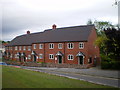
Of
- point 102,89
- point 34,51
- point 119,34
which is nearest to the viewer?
point 102,89

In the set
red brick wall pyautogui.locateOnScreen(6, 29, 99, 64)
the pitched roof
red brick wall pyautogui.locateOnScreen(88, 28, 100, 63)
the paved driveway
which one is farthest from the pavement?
the pitched roof

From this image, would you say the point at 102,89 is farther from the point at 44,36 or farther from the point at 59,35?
the point at 44,36

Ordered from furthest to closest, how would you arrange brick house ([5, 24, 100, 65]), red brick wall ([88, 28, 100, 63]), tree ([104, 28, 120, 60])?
1. red brick wall ([88, 28, 100, 63])
2. brick house ([5, 24, 100, 65])
3. tree ([104, 28, 120, 60])

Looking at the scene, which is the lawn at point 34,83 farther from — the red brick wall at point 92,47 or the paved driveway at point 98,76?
the red brick wall at point 92,47

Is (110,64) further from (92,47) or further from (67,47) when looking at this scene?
(67,47)

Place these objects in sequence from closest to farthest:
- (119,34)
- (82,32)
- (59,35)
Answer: (119,34) < (82,32) < (59,35)

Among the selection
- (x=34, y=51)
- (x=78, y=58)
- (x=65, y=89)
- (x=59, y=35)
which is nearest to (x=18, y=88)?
(x=65, y=89)

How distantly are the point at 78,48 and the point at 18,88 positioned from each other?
27.9 metres

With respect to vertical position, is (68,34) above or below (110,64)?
above

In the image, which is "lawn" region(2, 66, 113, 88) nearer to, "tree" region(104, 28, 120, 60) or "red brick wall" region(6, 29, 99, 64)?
"tree" region(104, 28, 120, 60)

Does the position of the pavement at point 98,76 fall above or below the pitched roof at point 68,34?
below

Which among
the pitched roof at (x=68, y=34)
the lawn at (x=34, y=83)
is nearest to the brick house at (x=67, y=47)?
the pitched roof at (x=68, y=34)

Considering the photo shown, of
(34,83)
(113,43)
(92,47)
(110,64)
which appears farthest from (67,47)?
(34,83)

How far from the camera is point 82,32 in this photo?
37.9 m
